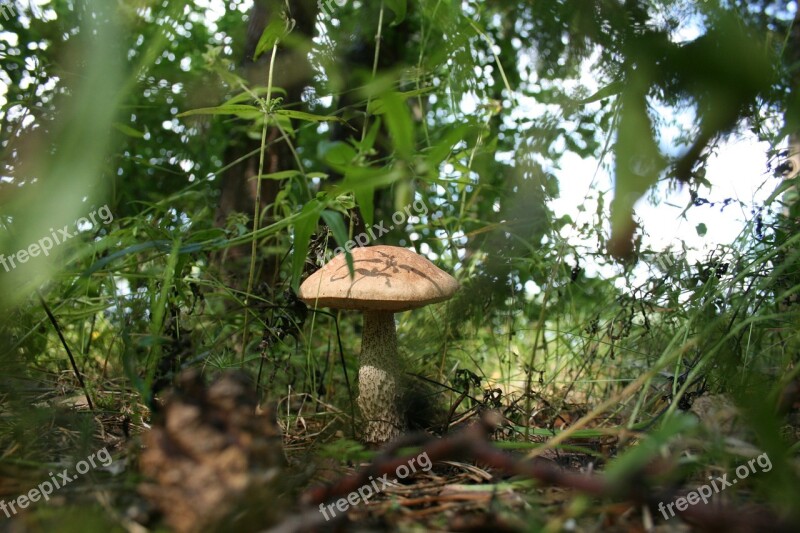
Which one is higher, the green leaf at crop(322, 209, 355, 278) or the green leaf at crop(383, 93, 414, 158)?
the green leaf at crop(383, 93, 414, 158)

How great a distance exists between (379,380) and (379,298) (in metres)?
0.54

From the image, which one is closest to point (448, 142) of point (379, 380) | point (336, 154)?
point (336, 154)

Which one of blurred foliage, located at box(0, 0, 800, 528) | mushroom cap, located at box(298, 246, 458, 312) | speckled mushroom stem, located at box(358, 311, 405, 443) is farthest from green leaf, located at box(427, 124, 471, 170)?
speckled mushroom stem, located at box(358, 311, 405, 443)

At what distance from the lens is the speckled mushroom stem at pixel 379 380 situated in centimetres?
229

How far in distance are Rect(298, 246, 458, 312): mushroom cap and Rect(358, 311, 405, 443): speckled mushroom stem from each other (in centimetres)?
26

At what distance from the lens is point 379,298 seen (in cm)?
198

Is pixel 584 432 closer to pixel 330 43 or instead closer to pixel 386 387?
pixel 386 387

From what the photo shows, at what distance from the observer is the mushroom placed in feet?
6.54

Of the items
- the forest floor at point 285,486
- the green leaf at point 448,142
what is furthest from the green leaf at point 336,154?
the forest floor at point 285,486

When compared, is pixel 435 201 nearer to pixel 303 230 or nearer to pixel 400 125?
pixel 303 230

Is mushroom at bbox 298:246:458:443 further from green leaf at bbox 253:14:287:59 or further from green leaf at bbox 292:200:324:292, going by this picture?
green leaf at bbox 253:14:287:59

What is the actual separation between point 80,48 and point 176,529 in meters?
0.73

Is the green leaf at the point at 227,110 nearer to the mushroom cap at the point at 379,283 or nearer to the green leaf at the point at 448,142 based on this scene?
the mushroom cap at the point at 379,283

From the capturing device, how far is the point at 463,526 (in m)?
0.97
